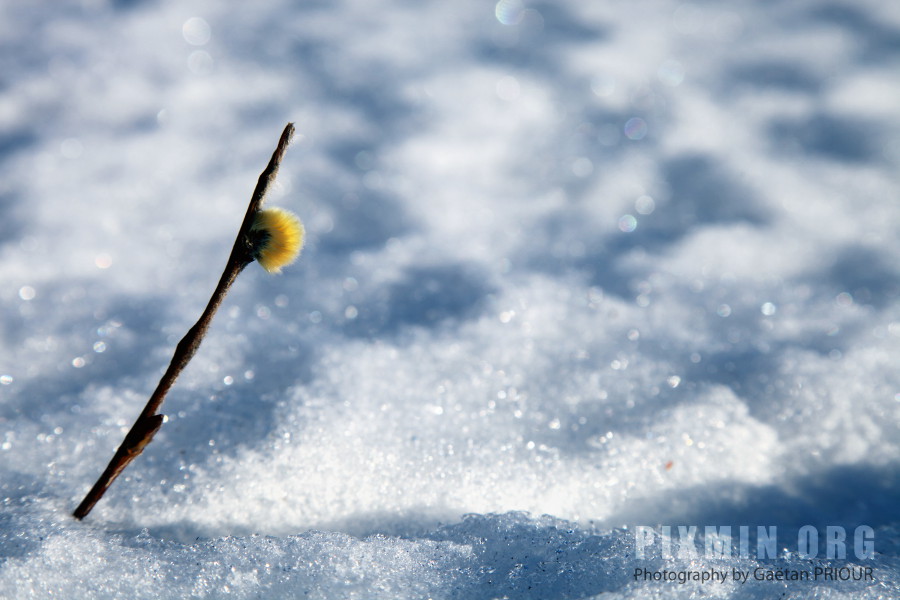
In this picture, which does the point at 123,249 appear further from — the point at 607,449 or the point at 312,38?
the point at 607,449

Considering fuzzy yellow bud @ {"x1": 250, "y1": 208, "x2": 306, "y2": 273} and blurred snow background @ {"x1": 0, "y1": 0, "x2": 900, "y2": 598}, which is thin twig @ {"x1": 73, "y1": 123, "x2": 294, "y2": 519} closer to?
fuzzy yellow bud @ {"x1": 250, "y1": 208, "x2": 306, "y2": 273}

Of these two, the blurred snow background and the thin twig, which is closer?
the thin twig

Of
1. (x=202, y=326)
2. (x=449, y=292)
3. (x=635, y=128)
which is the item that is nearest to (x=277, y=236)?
(x=202, y=326)

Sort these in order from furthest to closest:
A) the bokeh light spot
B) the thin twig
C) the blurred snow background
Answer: the bokeh light spot < the blurred snow background < the thin twig

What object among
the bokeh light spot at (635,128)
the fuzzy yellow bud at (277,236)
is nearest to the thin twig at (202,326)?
the fuzzy yellow bud at (277,236)

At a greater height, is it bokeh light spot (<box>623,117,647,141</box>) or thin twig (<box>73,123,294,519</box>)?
bokeh light spot (<box>623,117,647,141</box>)

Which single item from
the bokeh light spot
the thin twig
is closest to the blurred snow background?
the bokeh light spot

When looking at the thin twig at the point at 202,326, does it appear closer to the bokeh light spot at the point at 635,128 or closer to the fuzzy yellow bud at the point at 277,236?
the fuzzy yellow bud at the point at 277,236

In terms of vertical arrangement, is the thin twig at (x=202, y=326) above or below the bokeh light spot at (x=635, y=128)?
below
